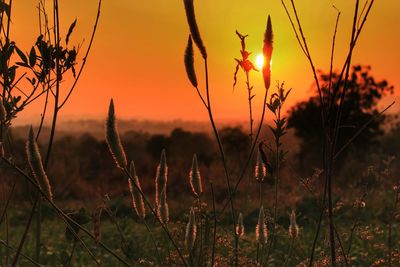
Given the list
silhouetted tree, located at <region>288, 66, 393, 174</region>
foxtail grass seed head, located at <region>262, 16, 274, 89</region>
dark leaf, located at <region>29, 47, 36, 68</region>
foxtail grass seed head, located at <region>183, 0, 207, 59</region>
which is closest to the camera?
foxtail grass seed head, located at <region>183, 0, 207, 59</region>

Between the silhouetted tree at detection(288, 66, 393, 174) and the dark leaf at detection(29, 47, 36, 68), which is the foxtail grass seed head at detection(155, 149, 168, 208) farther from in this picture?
the silhouetted tree at detection(288, 66, 393, 174)

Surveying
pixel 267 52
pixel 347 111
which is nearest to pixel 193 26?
pixel 267 52

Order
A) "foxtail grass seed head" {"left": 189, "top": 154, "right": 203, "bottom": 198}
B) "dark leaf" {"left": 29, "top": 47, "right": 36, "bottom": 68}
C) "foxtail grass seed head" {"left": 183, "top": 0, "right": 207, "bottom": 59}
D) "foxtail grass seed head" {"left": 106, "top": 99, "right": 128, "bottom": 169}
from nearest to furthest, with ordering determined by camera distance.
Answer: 1. "foxtail grass seed head" {"left": 106, "top": 99, "right": 128, "bottom": 169}
2. "foxtail grass seed head" {"left": 183, "top": 0, "right": 207, "bottom": 59}
3. "foxtail grass seed head" {"left": 189, "top": 154, "right": 203, "bottom": 198}
4. "dark leaf" {"left": 29, "top": 47, "right": 36, "bottom": 68}

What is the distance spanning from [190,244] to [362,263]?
230 inches

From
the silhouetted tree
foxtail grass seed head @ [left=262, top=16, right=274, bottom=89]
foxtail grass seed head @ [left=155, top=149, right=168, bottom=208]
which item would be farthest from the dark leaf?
the silhouetted tree

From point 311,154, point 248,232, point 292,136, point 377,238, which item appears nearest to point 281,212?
point 248,232

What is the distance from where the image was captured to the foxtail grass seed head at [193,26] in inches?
73.8

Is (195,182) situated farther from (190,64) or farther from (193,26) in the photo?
(193,26)

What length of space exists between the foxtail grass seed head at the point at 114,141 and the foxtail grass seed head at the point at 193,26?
36 centimetres

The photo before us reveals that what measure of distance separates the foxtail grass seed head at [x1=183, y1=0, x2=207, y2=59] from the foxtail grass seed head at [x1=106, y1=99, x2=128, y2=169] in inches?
14.2

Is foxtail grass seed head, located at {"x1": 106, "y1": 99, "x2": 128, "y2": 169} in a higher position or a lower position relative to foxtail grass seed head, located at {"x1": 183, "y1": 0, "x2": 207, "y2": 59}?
lower

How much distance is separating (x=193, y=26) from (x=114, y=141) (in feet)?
1.50

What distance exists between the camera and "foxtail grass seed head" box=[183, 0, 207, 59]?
187cm

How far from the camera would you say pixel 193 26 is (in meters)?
1.89
